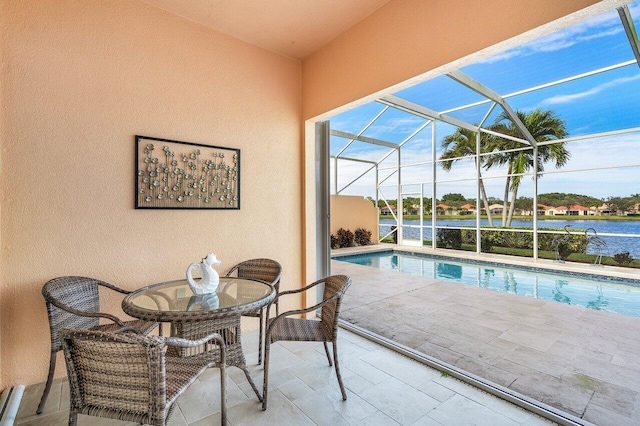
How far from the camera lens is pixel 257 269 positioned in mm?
3025

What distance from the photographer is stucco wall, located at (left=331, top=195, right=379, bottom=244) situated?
10633 millimetres

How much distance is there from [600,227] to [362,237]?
6.59 metres

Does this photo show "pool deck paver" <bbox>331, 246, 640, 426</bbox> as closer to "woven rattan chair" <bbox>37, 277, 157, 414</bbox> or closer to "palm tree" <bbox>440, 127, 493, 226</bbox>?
"woven rattan chair" <bbox>37, 277, 157, 414</bbox>

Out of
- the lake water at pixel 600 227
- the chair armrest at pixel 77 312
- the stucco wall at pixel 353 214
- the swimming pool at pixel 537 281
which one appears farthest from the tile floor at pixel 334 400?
the stucco wall at pixel 353 214

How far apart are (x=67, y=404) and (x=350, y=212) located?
376 inches

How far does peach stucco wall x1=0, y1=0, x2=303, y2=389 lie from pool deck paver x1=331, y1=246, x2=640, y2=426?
2030 millimetres

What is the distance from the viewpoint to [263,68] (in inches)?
130

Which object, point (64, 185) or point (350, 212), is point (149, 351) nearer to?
point (64, 185)

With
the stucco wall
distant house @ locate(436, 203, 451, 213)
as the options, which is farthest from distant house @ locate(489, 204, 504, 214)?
the stucco wall

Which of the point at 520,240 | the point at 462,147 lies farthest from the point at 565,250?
the point at 462,147

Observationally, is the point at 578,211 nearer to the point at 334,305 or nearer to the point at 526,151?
the point at 526,151

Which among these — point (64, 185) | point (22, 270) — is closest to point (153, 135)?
point (64, 185)

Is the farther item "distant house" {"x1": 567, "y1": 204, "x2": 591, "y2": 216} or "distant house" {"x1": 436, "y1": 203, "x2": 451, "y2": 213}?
"distant house" {"x1": 436, "y1": 203, "x2": 451, "y2": 213}

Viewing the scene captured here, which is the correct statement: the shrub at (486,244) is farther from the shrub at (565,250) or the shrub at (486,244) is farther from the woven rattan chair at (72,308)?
the woven rattan chair at (72,308)
